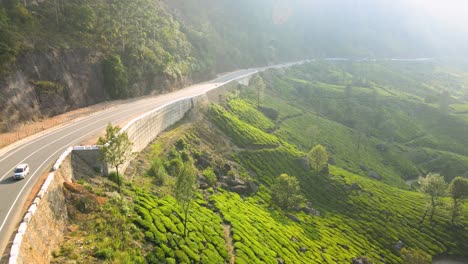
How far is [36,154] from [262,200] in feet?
186

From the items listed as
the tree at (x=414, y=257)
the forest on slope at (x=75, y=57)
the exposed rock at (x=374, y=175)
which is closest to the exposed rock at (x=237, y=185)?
the forest on slope at (x=75, y=57)

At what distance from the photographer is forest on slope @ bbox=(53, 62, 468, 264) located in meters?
46.2

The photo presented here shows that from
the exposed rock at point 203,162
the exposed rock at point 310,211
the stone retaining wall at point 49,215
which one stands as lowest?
the exposed rock at point 310,211

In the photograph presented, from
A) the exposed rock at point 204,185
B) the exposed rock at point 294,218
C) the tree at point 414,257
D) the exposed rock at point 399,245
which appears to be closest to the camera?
the exposed rock at point 204,185

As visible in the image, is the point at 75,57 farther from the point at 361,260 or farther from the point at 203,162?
the point at 361,260

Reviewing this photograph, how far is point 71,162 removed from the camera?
5209cm

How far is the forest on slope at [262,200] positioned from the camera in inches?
1820

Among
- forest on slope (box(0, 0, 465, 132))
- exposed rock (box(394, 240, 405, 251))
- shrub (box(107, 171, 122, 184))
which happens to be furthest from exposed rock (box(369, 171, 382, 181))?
shrub (box(107, 171, 122, 184))

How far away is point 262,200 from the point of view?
89812mm

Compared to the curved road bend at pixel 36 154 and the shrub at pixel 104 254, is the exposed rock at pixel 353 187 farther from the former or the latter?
the shrub at pixel 104 254

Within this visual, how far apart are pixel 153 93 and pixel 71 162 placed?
65767 mm

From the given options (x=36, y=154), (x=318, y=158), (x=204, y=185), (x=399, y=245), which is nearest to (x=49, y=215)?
(x=36, y=154)

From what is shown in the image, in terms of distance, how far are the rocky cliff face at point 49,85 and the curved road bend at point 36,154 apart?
7.36 m

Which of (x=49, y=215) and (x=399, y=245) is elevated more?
(x=49, y=215)
